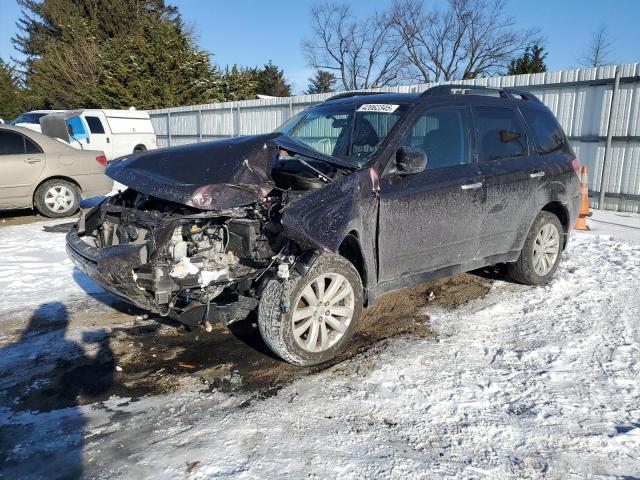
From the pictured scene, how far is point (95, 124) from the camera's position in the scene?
16.7 metres

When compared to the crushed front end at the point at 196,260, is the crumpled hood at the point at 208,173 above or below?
above

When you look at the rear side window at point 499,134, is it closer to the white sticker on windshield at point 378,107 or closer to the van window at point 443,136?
the van window at point 443,136

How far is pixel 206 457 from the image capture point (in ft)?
8.52

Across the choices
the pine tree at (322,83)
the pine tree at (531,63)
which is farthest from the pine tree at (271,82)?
the pine tree at (531,63)

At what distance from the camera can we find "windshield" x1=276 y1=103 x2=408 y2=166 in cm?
413

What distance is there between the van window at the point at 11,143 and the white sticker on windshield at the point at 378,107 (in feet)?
22.7

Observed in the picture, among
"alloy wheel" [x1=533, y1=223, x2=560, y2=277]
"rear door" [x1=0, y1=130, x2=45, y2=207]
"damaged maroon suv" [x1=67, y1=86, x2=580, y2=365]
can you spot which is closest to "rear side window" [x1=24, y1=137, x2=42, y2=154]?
"rear door" [x1=0, y1=130, x2=45, y2=207]

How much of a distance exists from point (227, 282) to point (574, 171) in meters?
4.02

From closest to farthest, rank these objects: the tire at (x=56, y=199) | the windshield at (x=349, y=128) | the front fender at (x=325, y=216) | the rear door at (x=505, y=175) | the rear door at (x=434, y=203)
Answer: the front fender at (x=325, y=216)
the rear door at (x=434, y=203)
the windshield at (x=349, y=128)
the rear door at (x=505, y=175)
the tire at (x=56, y=199)

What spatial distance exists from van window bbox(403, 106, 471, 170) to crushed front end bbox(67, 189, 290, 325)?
1.33m

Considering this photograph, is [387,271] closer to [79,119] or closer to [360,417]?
[360,417]

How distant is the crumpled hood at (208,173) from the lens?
3.44 metres

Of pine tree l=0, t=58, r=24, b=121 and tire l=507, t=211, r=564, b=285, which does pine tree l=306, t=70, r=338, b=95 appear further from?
tire l=507, t=211, r=564, b=285

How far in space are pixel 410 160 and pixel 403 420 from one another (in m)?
1.80
